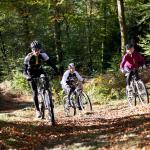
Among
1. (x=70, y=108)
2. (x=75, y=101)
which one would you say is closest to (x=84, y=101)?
(x=75, y=101)

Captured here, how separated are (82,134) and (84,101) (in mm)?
6008

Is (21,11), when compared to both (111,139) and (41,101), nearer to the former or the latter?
(41,101)

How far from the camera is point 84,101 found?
17688 millimetres

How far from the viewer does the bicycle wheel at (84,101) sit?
17.3 metres

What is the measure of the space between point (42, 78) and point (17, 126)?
1650 millimetres

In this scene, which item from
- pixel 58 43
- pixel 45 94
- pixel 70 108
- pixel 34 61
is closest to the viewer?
pixel 45 94

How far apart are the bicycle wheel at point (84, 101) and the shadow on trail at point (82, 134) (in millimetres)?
2518

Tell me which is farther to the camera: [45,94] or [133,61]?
[133,61]

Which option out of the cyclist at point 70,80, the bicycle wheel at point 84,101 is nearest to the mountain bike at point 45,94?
the cyclist at point 70,80

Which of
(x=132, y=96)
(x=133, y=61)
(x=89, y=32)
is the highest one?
(x=89, y=32)

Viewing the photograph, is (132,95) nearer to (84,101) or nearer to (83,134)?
(84,101)

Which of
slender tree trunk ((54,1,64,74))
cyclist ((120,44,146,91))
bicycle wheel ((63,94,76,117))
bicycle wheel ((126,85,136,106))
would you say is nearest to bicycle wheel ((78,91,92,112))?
bicycle wheel ((63,94,76,117))

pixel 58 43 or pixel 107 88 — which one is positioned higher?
pixel 58 43

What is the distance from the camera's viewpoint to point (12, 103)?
3369 cm
